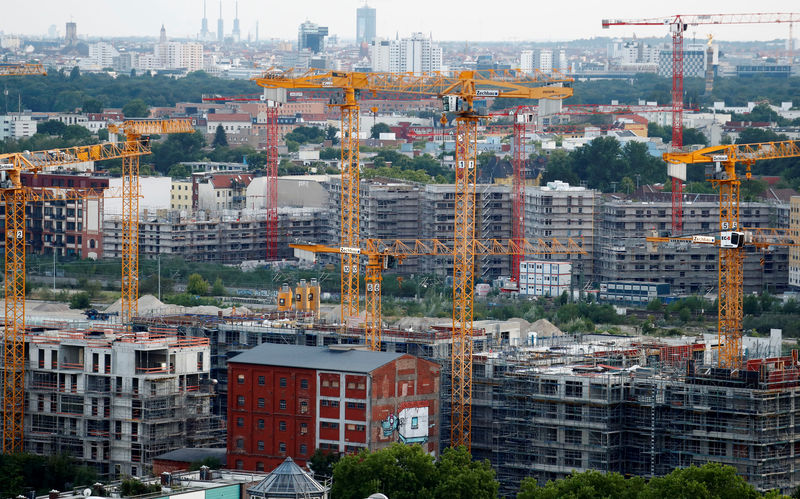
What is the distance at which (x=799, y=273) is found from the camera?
8800 centimetres

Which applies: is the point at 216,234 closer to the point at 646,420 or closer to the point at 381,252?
the point at 381,252

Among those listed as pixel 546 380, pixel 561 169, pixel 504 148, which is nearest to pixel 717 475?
pixel 546 380

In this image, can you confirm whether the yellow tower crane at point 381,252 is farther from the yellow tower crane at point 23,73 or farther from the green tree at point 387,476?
the yellow tower crane at point 23,73

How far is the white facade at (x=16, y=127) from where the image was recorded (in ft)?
490

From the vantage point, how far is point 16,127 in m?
150

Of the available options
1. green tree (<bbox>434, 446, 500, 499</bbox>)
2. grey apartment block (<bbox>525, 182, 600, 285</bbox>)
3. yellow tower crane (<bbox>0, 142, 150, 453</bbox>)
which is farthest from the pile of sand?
green tree (<bbox>434, 446, 500, 499</bbox>)

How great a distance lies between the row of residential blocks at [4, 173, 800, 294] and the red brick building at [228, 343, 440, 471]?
39802mm

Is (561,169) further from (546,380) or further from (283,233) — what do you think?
(546,380)

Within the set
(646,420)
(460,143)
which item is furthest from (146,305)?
(646,420)

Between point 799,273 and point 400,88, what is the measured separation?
2821cm

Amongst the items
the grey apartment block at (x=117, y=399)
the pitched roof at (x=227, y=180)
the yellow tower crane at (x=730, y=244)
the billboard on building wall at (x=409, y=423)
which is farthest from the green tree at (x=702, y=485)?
the pitched roof at (x=227, y=180)

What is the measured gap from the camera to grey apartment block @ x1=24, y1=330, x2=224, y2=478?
168 feet

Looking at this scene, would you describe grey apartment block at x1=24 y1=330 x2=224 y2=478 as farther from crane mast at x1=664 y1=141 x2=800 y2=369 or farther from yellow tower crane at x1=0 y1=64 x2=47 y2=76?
yellow tower crane at x1=0 y1=64 x2=47 y2=76

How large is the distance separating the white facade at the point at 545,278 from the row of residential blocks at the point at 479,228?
149 cm
